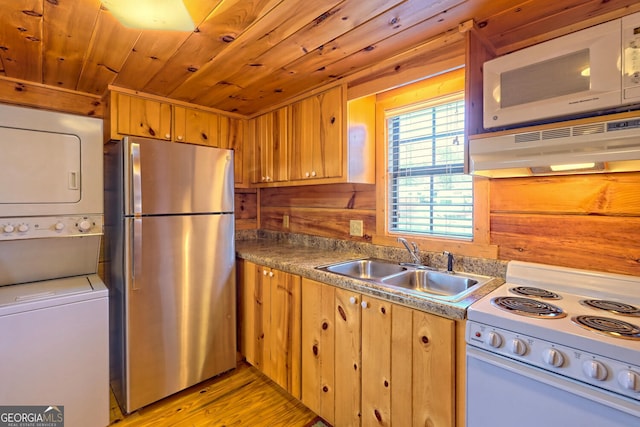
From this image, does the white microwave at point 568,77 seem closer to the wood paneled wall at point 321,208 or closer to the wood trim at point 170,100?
the wood paneled wall at point 321,208

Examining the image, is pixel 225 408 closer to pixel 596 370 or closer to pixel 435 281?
pixel 435 281

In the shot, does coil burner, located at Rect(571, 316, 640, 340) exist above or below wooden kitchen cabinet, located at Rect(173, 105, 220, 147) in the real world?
below

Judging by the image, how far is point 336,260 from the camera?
2008mm

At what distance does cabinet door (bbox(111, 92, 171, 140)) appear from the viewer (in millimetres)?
2113

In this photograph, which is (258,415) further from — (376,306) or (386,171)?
(386,171)

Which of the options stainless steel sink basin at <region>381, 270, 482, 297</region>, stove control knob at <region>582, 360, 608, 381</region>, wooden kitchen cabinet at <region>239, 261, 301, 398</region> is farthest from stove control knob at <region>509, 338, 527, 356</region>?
wooden kitchen cabinet at <region>239, 261, 301, 398</region>

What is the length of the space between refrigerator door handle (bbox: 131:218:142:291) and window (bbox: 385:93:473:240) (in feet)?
5.14

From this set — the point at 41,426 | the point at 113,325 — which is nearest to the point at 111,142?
the point at 113,325

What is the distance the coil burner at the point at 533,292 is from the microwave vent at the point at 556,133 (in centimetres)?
66

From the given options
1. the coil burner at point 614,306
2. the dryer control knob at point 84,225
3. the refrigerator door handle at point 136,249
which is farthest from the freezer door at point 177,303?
the coil burner at point 614,306

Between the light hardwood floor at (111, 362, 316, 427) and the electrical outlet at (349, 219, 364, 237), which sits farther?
the electrical outlet at (349, 219, 364, 237)

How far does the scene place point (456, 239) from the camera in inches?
69.1

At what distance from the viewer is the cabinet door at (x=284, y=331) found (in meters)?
1.87

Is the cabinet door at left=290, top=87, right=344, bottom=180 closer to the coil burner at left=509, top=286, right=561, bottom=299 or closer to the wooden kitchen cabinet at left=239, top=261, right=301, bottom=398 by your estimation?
the wooden kitchen cabinet at left=239, top=261, right=301, bottom=398
